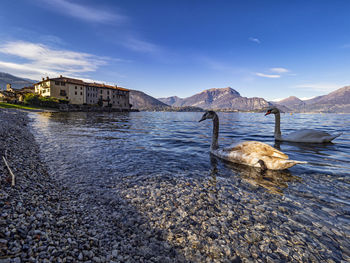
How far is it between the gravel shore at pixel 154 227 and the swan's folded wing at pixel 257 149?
8.39 feet

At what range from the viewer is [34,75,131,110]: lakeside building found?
286 feet

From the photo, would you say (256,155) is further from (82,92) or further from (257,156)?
(82,92)

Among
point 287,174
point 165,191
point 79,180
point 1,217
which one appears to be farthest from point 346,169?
point 1,217

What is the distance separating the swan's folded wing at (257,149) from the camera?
24.6ft

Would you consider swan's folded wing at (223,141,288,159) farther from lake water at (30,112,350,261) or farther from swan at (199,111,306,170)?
lake water at (30,112,350,261)

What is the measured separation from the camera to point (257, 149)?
7969 millimetres

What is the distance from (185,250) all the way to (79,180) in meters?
4.93

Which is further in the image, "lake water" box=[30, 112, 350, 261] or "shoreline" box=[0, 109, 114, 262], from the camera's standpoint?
"lake water" box=[30, 112, 350, 261]

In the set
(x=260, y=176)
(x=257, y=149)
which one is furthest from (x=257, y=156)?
(x=260, y=176)

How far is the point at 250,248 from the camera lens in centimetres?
346

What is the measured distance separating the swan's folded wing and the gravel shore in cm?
256

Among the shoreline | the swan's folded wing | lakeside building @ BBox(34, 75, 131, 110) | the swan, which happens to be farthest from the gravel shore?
lakeside building @ BBox(34, 75, 131, 110)

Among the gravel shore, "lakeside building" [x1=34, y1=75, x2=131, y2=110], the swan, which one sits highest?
"lakeside building" [x1=34, y1=75, x2=131, y2=110]

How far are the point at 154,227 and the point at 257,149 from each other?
612cm
